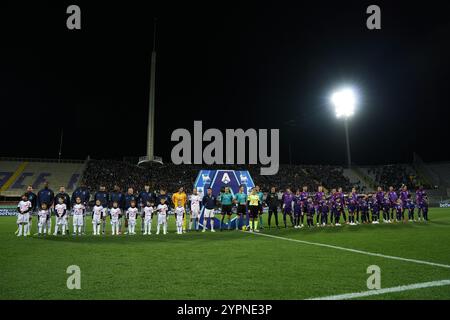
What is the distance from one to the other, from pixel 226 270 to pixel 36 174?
45.5m

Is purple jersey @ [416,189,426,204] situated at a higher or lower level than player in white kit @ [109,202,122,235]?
higher

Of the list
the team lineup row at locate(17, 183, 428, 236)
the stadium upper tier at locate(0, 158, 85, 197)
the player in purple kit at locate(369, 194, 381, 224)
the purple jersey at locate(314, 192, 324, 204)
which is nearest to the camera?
the team lineup row at locate(17, 183, 428, 236)

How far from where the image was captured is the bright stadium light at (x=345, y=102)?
34500mm

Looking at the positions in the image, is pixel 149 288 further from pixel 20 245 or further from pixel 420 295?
pixel 20 245

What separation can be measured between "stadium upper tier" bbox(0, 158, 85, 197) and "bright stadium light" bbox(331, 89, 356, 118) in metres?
34.9

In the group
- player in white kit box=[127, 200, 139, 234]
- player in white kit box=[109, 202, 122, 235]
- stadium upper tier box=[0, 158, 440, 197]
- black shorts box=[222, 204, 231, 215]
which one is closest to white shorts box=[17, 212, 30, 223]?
player in white kit box=[109, 202, 122, 235]

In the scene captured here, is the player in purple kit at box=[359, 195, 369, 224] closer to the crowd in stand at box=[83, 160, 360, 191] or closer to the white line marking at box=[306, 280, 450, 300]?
the white line marking at box=[306, 280, 450, 300]

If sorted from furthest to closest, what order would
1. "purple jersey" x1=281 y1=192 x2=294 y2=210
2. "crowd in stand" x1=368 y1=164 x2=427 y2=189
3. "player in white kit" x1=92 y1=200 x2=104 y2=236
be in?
"crowd in stand" x1=368 y1=164 x2=427 y2=189 → "purple jersey" x1=281 y1=192 x2=294 y2=210 → "player in white kit" x1=92 y1=200 x2=104 y2=236

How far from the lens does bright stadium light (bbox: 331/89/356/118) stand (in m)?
34.5

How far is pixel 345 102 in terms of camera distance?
114 ft

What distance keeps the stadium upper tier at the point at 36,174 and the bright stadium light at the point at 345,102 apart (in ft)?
115

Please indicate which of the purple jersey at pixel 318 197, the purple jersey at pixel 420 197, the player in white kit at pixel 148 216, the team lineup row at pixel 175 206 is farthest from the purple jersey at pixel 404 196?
the player in white kit at pixel 148 216

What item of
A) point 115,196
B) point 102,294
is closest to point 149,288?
point 102,294
